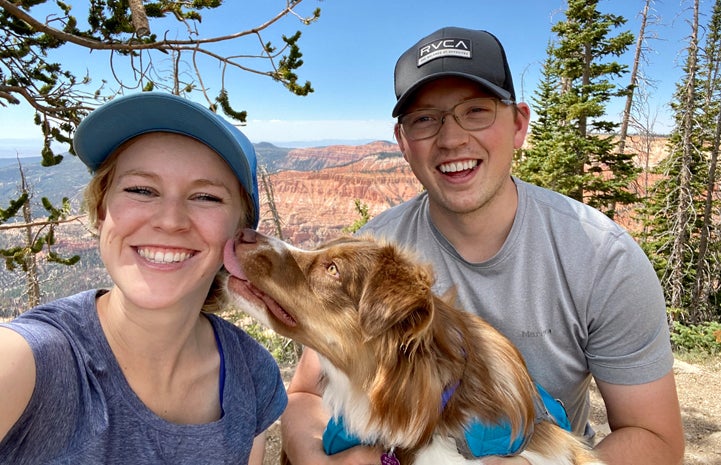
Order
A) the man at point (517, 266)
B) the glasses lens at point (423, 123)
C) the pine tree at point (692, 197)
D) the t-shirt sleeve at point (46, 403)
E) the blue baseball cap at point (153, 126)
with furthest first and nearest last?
the pine tree at point (692, 197) → the glasses lens at point (423, 123) → the man at point (517, 266) → the blue baseball cap at point (153, 126) → the t-shirt sleeve at point (46, 403)

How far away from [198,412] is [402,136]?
2.43 metres

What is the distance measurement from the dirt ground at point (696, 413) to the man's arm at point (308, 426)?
2421mm

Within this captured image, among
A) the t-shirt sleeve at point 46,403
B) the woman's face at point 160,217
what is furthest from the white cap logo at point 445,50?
the t-shirt sleeve at point 46,403

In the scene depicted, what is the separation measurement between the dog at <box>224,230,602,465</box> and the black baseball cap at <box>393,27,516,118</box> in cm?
122

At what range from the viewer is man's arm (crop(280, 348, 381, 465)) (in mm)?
2865

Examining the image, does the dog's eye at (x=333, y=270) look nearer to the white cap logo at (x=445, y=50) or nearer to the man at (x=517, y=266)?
the man at (x=517, y=266)

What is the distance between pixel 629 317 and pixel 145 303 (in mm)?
2779

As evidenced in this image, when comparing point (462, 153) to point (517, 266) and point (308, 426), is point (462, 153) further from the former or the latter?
point (308, 426)

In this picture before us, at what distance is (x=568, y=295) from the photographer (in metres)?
3.09

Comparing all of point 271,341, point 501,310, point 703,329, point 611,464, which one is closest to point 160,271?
point 501,310

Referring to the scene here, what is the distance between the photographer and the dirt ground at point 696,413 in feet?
18.5

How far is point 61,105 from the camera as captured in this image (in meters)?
7.12

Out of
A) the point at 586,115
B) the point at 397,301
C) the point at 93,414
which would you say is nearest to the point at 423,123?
the point at 397,301

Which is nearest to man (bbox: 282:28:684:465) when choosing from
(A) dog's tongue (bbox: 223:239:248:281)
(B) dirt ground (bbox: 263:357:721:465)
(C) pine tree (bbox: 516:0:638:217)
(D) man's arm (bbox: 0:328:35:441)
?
(A) dog's tongue (bbox: 223:239:248:281)
